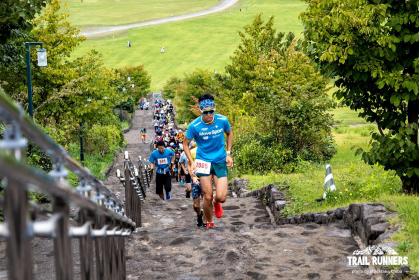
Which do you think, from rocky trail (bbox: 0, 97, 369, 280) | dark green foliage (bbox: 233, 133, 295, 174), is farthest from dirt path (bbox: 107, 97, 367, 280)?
dark green foliage (bbox: 233, 133, 295, 174)

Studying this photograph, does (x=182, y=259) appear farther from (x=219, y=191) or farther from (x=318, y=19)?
(x=318, y=19)

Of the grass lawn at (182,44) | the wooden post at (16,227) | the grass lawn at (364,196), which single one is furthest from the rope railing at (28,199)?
the grass lawn at (182,44)

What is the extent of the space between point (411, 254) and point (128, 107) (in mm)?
71727

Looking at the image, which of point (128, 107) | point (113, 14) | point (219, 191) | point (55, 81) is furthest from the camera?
point (113, 14)

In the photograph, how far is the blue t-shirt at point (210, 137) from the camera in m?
8.53

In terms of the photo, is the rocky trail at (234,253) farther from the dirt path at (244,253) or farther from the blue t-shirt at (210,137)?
the blue t-shirt at (210,137)

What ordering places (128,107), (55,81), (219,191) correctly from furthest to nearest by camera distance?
(128,107) < (55,81) < (219,191)

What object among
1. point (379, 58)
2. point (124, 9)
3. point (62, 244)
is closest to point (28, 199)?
point (62, 244)

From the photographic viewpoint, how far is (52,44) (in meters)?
29.3

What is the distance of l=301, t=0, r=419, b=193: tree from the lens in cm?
891

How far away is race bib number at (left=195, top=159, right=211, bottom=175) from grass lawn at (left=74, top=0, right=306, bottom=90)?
103011 mm

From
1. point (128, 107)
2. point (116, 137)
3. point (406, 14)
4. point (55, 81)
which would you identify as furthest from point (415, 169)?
point (128, 107)

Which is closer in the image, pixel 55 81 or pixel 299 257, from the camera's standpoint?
pixel 299 257

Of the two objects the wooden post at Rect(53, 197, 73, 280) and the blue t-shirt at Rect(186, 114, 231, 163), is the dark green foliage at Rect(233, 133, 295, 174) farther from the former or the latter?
the wooden post at Rect(53, 197, 73, 280)
